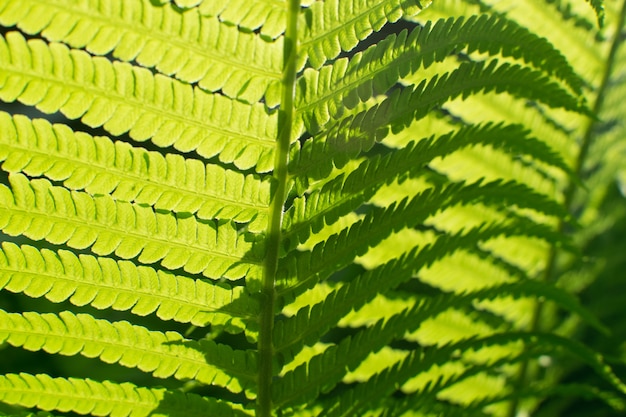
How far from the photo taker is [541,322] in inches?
84.3

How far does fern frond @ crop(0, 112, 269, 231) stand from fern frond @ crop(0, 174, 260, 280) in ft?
0.07

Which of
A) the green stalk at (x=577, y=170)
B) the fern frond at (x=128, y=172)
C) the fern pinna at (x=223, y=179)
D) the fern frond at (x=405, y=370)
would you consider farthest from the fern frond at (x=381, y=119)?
the green stalk at (x=577, y=170)

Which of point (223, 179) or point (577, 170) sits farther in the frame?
point (577, 170)

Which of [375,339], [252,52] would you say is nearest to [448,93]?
[252,52]

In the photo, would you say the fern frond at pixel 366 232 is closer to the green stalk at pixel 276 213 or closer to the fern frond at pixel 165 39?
the green stalk at pixel 276 213

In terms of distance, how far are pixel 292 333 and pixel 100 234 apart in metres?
0.34

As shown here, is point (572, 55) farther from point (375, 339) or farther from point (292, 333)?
point (292, 333)

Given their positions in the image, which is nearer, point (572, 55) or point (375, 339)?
point (375, 339)

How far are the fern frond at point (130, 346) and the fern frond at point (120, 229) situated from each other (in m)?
0.11

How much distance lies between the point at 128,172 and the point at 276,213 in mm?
229

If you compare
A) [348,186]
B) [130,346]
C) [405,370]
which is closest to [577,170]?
[405,370]

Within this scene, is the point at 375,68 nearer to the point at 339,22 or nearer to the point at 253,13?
the point at 339,22

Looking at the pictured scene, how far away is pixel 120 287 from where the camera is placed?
1.10 meters

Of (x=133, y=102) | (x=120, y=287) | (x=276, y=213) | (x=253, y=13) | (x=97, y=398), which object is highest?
(x=253, y=13)
